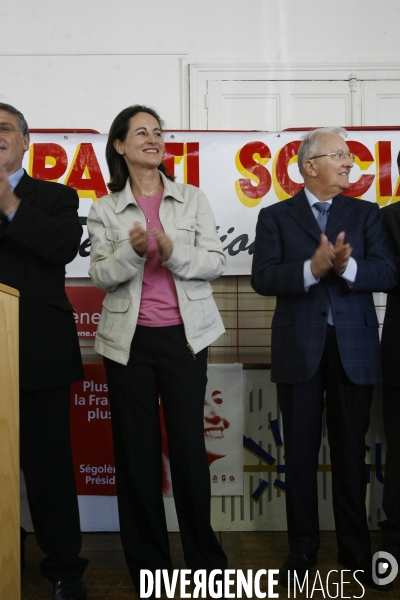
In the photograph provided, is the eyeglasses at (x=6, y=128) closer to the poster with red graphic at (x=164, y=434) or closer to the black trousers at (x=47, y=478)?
the black trousers at (x=47, y=478)

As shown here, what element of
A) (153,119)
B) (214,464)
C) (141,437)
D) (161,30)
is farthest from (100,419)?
(161,30)

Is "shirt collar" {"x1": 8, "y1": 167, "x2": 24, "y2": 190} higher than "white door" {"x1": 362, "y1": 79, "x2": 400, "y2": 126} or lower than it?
lower

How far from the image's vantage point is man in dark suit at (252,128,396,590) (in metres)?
2.28

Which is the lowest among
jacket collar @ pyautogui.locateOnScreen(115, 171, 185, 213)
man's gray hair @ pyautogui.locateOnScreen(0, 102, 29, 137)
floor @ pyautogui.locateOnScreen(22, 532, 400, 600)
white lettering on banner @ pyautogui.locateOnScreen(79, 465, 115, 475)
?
floor @ pyautogui.locateOnScreen(22, 532, 400, 600)

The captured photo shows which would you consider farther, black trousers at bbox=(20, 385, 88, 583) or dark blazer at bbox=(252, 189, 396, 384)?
dark blazer at bbox=(252, 189, 396, 384)

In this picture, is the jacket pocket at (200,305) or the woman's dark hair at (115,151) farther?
the woman's dark hair at (115,151)

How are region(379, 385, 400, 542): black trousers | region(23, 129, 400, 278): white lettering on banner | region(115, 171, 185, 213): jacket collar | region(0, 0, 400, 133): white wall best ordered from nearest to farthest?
region(115, 171, 185, 213): jacket collar, region(379, 385, 400, 542): black trousers, region(23, 129, 400, 278): white lettering on banner, region(0, 0, 400, 133): white wall

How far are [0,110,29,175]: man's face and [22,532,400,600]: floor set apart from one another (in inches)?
57.1

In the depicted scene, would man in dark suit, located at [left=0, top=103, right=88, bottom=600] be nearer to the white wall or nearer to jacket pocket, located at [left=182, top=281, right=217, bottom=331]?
jacket pocket, located at [left=182, top=281, right=217, bottom=331]

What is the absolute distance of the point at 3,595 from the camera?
1.57 meters

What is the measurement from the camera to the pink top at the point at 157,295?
220 cm

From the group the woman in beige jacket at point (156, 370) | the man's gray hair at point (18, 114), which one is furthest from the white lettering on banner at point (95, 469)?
the man's gray hair at point (18, 114)

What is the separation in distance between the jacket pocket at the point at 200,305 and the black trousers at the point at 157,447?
0.24ft

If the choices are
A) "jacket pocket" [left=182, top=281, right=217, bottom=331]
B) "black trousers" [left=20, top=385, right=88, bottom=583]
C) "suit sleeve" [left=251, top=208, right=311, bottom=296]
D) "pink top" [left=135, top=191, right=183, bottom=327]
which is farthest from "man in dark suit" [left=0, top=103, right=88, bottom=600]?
"suit sleeve" [left=251, top=208, right=311, bottom=296]
